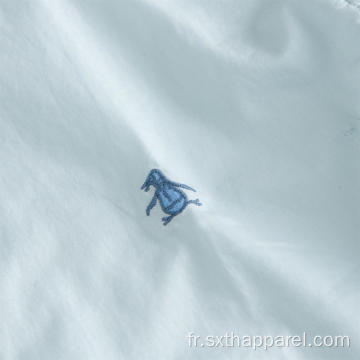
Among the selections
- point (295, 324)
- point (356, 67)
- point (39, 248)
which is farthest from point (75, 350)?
point (356, 67)

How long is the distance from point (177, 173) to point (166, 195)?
44 mm

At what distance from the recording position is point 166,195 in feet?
2.13

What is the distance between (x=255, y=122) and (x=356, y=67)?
168 mm

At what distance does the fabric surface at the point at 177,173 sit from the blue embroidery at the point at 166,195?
0.01 m

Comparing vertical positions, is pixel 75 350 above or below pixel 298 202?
below

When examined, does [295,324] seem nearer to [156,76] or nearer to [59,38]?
[156,76]

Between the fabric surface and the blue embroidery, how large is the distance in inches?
0.4

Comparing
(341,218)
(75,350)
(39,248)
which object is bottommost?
(75,350)

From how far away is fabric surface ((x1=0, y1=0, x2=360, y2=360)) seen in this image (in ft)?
2.10

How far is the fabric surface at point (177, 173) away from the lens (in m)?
0.64

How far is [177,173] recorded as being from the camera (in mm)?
674

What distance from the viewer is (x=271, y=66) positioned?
2.26 feet

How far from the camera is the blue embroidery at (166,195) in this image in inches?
25.6

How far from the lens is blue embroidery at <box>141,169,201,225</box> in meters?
0.65
